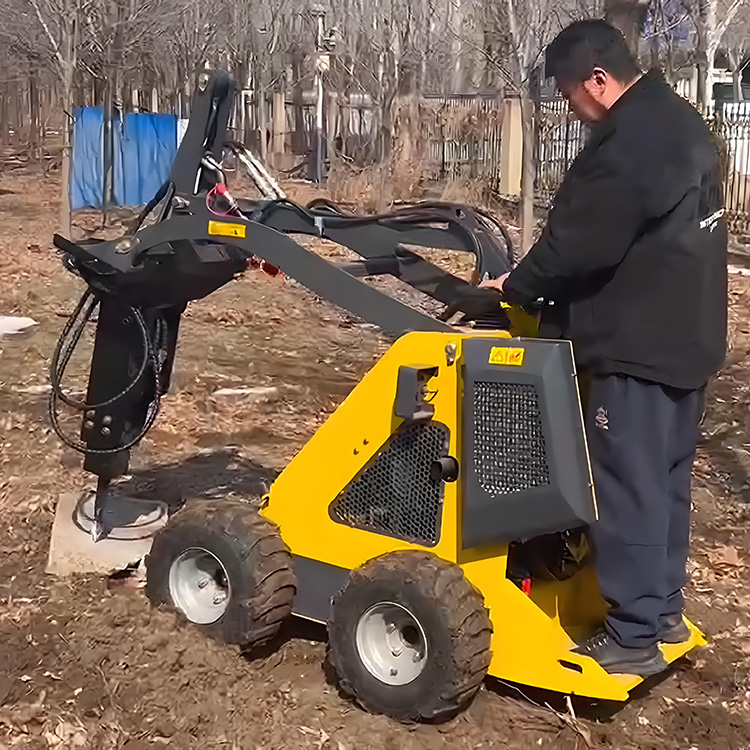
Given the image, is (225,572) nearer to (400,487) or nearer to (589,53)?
(400,487)

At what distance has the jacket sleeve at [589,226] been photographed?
338 cm

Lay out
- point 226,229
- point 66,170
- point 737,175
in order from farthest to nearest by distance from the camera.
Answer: point 737,175, point 66,170, point 226,229

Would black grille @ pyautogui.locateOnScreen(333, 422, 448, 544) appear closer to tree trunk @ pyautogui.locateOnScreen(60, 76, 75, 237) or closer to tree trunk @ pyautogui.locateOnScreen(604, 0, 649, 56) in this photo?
tree trunk @ pyautogui.locateOnScreen(604, 0, 649, 56)

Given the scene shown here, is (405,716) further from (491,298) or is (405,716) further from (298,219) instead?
(298,219)

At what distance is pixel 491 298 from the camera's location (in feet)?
13.0

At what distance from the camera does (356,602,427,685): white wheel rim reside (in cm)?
362

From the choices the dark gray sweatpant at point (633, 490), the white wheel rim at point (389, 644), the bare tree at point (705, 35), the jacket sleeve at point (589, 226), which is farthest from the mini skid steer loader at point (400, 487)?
the bare tree at point (705, 35)

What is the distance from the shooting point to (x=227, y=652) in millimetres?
4012

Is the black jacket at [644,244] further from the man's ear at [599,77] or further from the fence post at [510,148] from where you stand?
the fence post at [510,148]

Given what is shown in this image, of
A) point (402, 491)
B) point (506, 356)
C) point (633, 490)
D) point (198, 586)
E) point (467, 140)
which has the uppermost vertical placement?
point (467, 140)

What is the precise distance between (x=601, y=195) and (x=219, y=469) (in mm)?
3519

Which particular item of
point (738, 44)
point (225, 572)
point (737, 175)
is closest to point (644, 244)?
point (225, 572)

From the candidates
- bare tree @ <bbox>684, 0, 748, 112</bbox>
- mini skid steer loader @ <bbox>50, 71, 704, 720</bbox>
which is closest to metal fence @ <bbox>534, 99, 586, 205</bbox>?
bare tree @ <bbox>684, 0, 748, 112</bbox>

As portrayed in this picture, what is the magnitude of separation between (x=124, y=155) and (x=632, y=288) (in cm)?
1709
